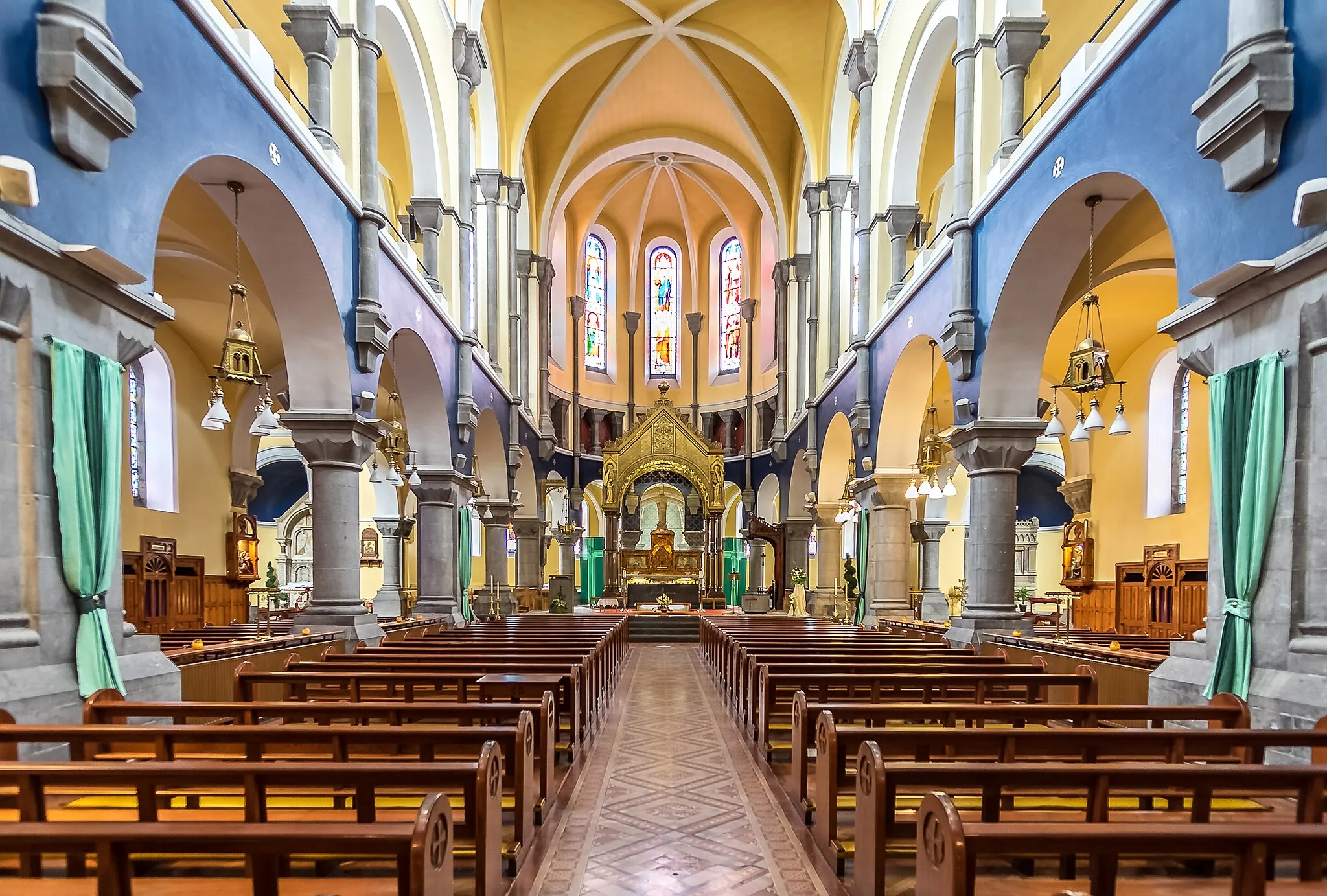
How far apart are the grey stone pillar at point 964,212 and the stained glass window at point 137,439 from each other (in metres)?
14.9

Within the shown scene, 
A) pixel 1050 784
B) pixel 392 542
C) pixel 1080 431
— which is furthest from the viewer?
pixel 392 542

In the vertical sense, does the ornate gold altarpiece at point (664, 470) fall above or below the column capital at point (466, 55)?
below

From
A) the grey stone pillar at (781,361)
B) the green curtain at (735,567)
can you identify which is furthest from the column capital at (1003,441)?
the green curtain at (735,567)

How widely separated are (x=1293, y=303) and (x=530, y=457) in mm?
21365

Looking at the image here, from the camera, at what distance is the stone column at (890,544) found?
48.9 ft

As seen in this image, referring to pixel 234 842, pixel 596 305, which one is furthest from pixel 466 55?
pixel 596 305

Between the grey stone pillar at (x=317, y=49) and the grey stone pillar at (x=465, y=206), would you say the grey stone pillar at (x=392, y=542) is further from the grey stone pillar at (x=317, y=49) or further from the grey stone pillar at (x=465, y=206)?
the grey stone pillar at (x=317, y=49)

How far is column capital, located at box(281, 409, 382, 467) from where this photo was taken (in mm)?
9961

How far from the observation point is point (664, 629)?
21.6 metres

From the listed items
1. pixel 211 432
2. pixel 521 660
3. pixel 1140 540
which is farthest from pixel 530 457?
pixel 521 660

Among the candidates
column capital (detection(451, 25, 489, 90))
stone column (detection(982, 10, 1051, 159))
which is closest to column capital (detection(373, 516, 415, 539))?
column capital (detection(451, 25, 489, 90))

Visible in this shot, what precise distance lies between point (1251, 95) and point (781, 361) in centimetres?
2204

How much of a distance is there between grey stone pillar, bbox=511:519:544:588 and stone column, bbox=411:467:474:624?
30.5ft

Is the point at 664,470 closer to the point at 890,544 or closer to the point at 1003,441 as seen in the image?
the point at 890,544
